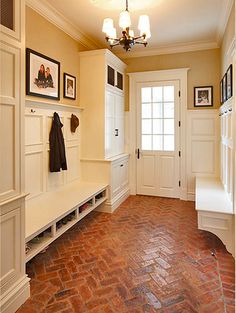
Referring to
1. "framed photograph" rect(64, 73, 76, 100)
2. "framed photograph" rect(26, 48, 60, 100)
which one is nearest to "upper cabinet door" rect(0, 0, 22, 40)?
"framed photograph" rect(26, 48, 60, 100)

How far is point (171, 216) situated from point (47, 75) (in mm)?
2904

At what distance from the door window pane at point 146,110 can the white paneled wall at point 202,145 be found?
0.80m

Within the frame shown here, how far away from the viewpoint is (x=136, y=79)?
5230mm

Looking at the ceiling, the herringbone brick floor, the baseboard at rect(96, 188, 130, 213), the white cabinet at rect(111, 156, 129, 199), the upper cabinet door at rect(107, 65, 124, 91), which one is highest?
the ceiling

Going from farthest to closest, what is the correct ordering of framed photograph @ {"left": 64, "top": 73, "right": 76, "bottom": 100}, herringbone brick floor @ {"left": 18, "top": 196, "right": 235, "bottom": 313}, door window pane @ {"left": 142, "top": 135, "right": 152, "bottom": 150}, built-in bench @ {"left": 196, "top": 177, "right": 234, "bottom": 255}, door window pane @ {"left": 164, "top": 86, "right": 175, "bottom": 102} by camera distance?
door window pane @ {"left": 142, "top": 135, "right": 152, "bottom": 150}, door window pane @ {"left": 164, "top": 86, "right": 175, "bottom": 102}, framed photograph @ {"left": 64, "top": 73, "right": 76, "bottom": 100}, built-in bench @ {"left": 196, "top": 177, "right": 234, "bottom": 255}, herringbone brick floor @ {"left": 18, "top": 196, "right": 235, "bottom": 313}

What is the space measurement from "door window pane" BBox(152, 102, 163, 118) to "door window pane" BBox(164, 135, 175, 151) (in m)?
0.47

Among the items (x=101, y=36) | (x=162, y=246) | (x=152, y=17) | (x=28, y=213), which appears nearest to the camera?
(x=28, y=213)

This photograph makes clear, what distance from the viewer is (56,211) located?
2.90 m

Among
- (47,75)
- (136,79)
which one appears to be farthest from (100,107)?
(136,79)

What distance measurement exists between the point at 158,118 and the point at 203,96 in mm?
970

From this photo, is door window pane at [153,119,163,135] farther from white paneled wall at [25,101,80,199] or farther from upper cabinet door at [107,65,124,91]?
white paneled wall at [25,101,80,199]

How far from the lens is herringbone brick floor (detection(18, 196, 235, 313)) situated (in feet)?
6.63

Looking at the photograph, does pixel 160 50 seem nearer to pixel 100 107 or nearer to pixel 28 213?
pixel 100 107

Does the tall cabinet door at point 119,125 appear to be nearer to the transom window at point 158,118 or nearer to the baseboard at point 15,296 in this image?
the transom window at point 158,118
